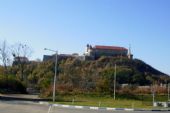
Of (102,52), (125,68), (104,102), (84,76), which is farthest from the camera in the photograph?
(102,52)

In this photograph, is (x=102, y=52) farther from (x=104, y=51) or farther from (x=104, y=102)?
(x=104, y=102)

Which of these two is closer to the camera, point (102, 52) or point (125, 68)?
point (125, 68)

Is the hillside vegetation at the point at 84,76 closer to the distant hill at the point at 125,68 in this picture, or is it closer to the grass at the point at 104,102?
the distant hill at the point at 125,68

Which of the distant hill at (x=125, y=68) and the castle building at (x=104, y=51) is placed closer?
the distant hill at (x=125, y=68)

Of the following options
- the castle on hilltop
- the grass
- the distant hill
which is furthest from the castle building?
the grass

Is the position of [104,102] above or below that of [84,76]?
below

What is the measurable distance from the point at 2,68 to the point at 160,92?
32409 millimetres

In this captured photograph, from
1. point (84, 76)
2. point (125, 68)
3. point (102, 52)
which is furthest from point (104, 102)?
point (102, 52)

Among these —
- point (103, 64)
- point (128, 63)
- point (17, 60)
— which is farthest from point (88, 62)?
point (17, 60)

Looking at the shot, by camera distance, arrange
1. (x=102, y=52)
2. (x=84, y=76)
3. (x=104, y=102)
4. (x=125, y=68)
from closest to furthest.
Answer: (x=104, y=102), (x=84, y=76), (x=125, y=68), (x=102, y=52)

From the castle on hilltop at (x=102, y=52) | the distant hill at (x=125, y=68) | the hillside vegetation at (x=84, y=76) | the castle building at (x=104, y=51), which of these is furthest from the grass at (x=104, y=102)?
the castle building at (x=104, y=51)

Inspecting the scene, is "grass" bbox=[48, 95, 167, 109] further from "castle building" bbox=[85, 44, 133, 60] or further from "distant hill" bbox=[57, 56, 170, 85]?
"castle building" bbox=[85, 44, 133, 60]

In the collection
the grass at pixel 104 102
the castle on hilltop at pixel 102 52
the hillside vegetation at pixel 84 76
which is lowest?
the grass at pixel 104 102

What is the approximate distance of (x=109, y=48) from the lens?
18012cm
